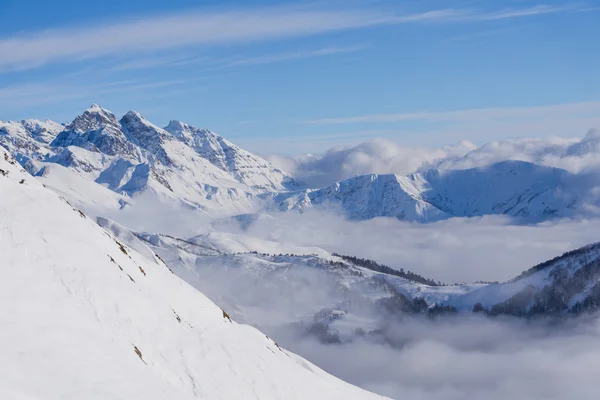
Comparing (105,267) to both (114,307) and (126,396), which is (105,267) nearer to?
(114,307)

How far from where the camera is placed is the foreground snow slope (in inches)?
1468

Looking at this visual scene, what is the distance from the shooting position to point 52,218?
54.2 meters

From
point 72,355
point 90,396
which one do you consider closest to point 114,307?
point 72,355

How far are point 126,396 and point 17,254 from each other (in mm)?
16094

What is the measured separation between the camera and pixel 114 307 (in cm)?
4909

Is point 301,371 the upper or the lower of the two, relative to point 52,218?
lower

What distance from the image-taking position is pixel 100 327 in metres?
45.2

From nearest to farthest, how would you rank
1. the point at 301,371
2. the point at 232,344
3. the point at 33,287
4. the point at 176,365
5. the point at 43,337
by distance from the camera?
the point at 43,337
the point at 33,287
the point at 176,365
the point at 232,344
the point at 301,371

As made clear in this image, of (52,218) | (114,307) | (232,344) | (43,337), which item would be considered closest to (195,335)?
(232,344)

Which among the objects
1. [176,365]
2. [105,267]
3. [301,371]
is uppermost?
[105,267]

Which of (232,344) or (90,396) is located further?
(232,344)

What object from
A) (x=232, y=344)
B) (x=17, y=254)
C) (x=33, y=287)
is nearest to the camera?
(x=33, y=287)

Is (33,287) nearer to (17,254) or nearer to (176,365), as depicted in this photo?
(17,254)

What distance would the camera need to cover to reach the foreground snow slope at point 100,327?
3728 centimetres
